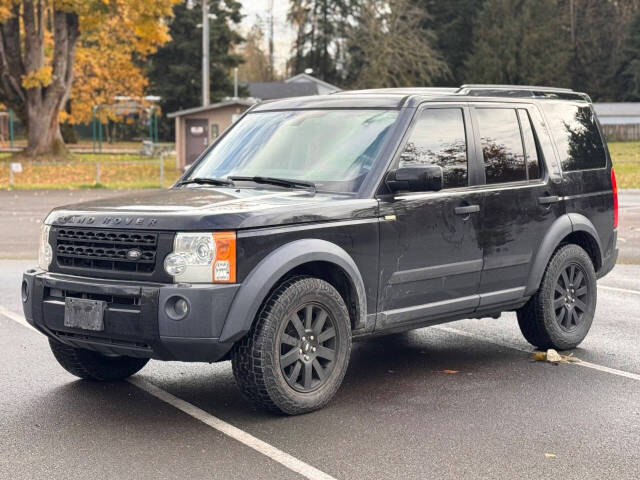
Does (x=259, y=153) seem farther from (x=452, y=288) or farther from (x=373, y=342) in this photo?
(x=373, y=342)

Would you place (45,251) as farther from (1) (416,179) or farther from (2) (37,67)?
(2) (37,67)

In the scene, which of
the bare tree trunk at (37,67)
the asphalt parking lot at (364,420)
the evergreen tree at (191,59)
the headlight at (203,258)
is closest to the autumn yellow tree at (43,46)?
the bare tree trunk at (37,67)

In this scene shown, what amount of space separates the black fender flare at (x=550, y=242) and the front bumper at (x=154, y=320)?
9.12ft

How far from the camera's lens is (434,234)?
691cm

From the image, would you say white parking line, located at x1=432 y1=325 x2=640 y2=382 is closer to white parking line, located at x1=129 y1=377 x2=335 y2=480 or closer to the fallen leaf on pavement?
the fallen leaf on pavement

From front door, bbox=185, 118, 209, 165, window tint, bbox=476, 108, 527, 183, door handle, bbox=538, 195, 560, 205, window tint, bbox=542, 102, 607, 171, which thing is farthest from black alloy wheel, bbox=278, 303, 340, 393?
front door, bbox=185, 118, 209, 165

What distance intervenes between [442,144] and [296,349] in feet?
6.36

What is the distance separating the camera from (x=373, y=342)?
864 cm

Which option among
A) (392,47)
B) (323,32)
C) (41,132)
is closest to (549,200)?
(41,132)

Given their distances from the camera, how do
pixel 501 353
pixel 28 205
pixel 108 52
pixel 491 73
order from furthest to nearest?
pixel 491 73
pixel 108 52
pixel 28 205
pixel 501 353

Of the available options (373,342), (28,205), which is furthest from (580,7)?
(373,342)

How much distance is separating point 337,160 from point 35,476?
287 cm

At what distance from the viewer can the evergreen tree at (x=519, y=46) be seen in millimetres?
76188

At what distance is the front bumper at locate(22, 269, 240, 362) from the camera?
18.6 feet
